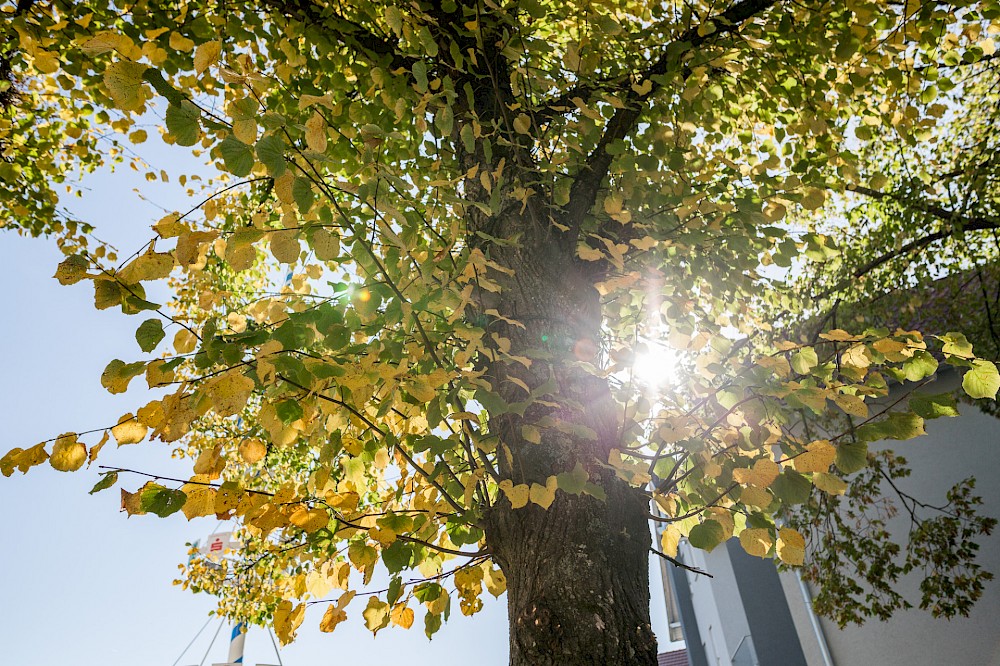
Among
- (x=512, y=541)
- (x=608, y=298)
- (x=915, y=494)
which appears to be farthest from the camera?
(x=915, y=494)

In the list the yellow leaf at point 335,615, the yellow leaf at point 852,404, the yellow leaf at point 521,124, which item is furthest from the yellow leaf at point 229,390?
the yellow leaf at point 852,404

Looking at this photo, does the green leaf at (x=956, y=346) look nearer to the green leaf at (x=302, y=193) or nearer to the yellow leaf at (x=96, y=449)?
the green leaf at (x=302, y=193)

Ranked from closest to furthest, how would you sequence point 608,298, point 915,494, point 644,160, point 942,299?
point 644,160, point 608,298, point 942,299, point 915,494

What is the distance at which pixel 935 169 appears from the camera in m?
6.51

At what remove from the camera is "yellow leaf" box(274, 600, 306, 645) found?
6.20ft

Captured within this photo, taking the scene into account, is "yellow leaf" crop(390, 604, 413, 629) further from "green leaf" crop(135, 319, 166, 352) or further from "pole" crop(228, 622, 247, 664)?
"pole" crop(228, 622, 247, 664)

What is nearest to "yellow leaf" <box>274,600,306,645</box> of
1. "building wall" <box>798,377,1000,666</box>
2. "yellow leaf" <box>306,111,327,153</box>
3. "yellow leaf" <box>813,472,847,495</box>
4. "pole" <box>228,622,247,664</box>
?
"yellow leaf" <box>306,111,327,153</box>

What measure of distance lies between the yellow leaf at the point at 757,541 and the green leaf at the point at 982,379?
81cm

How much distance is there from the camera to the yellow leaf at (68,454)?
1.44 m

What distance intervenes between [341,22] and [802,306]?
19.5ft

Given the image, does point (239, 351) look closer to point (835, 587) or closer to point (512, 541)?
point (512, 541)

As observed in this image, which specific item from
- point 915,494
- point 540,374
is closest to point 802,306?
point 915,494

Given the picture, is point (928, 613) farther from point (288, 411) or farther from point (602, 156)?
point (288, 411)

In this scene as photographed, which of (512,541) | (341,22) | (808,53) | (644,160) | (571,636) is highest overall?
(808,53)
